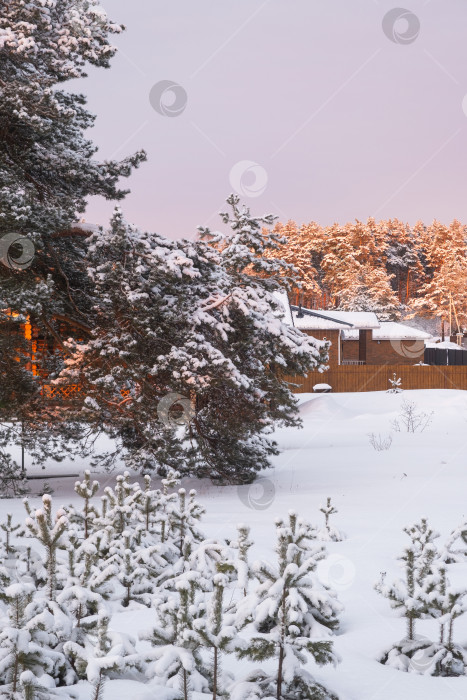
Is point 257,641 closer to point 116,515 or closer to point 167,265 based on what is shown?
point 116,515

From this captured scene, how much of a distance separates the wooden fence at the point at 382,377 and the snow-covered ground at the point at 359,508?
9433mm

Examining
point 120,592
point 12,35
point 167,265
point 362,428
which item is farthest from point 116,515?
point 362,428

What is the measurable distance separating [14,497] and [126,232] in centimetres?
470

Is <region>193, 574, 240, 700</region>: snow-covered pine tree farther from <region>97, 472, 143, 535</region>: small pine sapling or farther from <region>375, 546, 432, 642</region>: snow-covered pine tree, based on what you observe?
<region>97, 472, 143, 535</region>: small pine sapling

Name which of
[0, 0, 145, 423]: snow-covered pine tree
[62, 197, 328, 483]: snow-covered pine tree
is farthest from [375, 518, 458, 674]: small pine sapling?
[0, 0, 145, 423]: snow-covered pine tree

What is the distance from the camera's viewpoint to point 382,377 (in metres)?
32.7

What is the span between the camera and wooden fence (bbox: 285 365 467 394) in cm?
3206

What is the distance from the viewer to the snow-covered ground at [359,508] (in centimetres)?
357

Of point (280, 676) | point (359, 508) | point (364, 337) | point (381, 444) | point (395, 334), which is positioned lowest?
point (359, 508)

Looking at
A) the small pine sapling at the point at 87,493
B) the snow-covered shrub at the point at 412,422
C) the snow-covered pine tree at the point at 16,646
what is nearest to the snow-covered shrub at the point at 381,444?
the snow-covered shrub at the point at 412,422

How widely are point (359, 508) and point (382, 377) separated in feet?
79.6

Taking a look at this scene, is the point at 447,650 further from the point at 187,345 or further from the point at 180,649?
the point at 187,345

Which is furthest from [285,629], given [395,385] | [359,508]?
[395,385]

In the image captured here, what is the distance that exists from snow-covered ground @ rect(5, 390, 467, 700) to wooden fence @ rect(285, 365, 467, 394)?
9.43 meters
